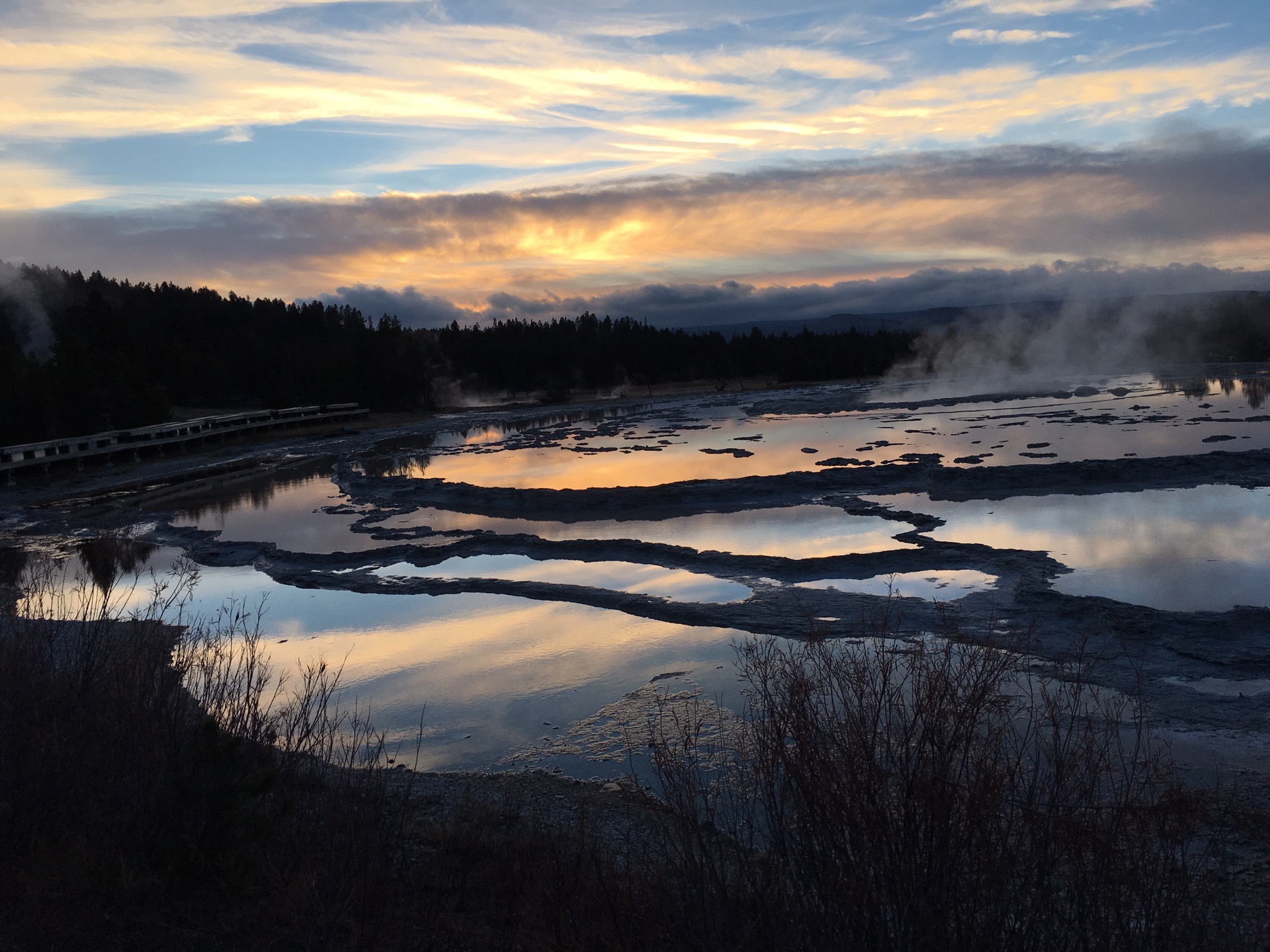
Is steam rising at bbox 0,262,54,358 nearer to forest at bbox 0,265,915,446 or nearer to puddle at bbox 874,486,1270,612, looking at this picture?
forest at bbox 0,265,915,446

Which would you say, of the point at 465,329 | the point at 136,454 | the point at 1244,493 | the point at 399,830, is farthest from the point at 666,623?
the point at 465,329

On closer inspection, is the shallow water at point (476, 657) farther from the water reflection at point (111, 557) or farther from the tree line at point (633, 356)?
the tree line at point (633, 356)

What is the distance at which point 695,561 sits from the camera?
583 inches

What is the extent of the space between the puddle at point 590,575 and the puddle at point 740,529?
4.35 feet

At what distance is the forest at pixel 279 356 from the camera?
3894cm

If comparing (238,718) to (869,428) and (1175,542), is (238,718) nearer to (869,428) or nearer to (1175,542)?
(1175,542)

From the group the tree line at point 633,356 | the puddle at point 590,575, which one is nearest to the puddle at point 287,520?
the puddle at point 590,575

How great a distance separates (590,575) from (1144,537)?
28.0 ft

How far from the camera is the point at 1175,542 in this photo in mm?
14180

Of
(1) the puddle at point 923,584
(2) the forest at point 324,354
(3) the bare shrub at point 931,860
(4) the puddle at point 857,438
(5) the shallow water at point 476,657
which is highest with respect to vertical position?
(2) the forest at point 324,354

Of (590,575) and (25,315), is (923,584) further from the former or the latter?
(25,315)

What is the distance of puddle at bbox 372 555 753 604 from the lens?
13094 millimetres

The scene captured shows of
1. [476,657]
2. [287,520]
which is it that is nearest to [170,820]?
[476,657]

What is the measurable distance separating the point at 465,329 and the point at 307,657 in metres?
114
